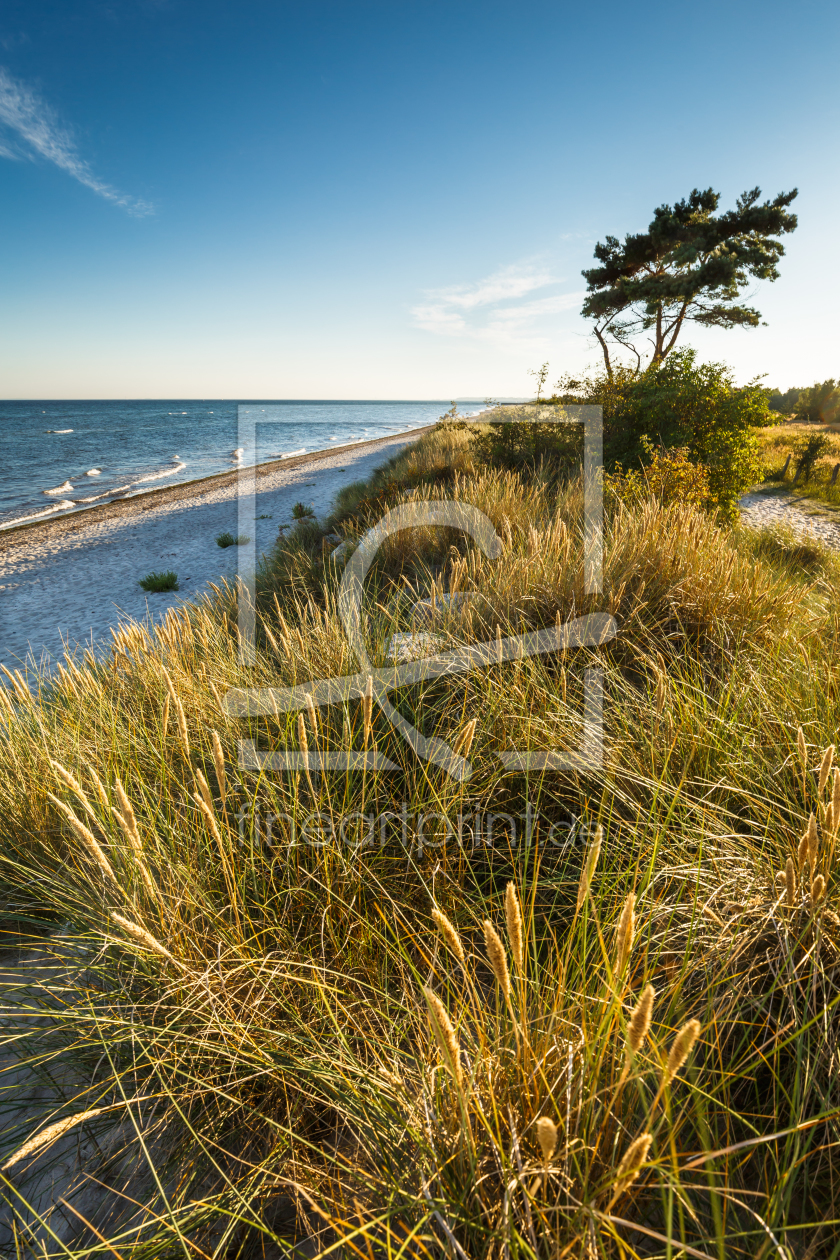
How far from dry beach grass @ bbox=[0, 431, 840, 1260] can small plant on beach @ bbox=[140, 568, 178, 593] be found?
8117 millimetres

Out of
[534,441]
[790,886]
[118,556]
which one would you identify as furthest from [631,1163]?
[118,556]

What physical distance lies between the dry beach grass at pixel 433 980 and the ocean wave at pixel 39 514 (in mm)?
18696

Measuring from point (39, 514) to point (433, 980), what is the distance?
22663 mm

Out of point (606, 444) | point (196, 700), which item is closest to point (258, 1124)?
point (196, 700)

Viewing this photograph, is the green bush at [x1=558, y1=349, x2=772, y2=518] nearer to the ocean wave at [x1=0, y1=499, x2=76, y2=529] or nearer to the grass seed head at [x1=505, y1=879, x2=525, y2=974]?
the grass seed head at [x1=505, y1=879, x2=525, y2=974]

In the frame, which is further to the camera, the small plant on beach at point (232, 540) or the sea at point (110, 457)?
the sea at point (110, 457)

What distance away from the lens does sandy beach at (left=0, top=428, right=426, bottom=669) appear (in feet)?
28.2

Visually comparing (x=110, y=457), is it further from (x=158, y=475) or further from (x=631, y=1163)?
(x=631, y=1163)

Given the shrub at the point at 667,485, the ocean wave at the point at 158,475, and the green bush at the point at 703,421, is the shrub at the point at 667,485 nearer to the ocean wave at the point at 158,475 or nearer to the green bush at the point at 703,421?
the green bush at the point at 703,421

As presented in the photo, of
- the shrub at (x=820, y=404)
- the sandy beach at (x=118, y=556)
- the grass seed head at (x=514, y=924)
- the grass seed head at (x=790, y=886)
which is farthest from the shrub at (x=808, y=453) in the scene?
the shrub at (x=820, y=404)

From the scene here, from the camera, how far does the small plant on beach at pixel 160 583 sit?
33.9 feet

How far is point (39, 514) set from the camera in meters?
18.4

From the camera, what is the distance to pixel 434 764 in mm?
2207

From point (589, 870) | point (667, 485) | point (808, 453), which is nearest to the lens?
point (589, 870)
